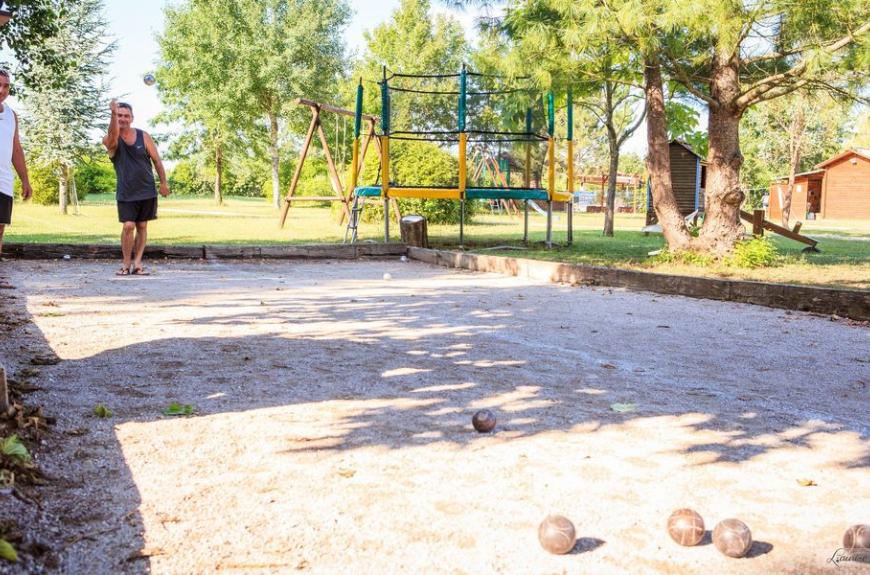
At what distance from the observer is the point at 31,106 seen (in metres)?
29.7

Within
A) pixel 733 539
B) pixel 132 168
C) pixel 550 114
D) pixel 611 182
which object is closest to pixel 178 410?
pixel 733 539

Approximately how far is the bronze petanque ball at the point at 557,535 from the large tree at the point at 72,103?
29.8 meters

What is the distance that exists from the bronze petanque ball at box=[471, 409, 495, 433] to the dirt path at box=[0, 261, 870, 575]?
0.05 m

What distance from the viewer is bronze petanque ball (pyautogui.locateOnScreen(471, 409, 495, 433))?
3.43 m

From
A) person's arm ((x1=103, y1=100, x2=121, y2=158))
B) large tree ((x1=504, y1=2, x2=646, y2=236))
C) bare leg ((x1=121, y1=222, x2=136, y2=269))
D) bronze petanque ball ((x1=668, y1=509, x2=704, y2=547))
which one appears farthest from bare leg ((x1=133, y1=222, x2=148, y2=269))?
bronze petanque ball ((x1=668, y1=509, x2=704, y2=547))

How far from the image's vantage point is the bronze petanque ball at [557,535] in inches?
89.4

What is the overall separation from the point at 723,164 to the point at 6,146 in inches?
364

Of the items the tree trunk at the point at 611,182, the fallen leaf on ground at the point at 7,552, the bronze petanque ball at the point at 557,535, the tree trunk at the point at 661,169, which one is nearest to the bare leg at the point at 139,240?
the tree trunk at the point at 661,169

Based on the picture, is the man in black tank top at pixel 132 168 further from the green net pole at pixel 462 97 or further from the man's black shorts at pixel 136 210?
the green net pole at pixel 462 97

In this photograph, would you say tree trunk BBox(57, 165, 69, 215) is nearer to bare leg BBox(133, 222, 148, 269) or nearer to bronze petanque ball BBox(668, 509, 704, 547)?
bare leg BBox(133, 222, 148, 269)

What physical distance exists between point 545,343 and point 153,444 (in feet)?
10.4

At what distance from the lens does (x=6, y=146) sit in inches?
275

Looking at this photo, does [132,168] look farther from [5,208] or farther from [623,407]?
[623,407]

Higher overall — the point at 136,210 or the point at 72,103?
the point at 72,103
